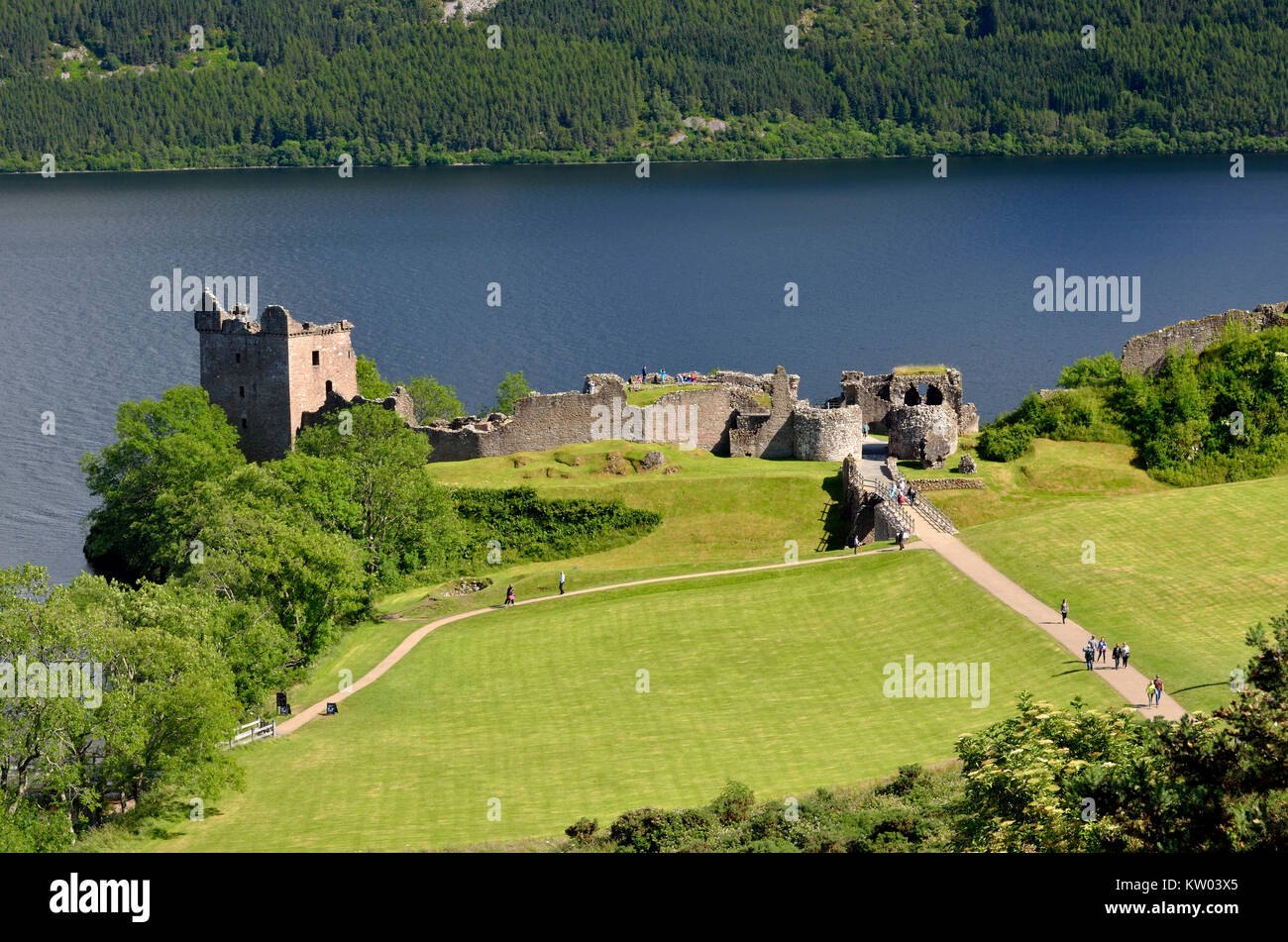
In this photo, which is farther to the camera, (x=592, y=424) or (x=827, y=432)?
(x=592, y=424)

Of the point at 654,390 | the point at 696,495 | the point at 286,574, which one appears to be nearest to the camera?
the point at 286,574

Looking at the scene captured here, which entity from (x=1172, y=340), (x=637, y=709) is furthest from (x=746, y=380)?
(x=637, y=709)

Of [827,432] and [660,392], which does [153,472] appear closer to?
[660,392]

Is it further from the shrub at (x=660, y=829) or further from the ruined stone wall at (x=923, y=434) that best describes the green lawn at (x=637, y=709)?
the ruined stone wall at (x=923, y=434)

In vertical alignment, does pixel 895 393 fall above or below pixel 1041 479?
above

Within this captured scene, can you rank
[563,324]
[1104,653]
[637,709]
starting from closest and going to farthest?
[1104,653], [637,709], [563,324]

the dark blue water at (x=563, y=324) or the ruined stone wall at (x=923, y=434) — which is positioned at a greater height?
the dark blue water at (x=563, y=324)

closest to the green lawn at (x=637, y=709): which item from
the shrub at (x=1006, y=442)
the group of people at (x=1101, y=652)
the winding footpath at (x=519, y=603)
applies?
the winding footpath at (x=519, y=603)

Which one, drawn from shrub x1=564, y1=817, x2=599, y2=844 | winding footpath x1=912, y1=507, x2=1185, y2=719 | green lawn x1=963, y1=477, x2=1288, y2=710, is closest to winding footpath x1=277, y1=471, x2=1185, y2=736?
winding footpath x1=912, y1=507, x2=1185, y2=719
